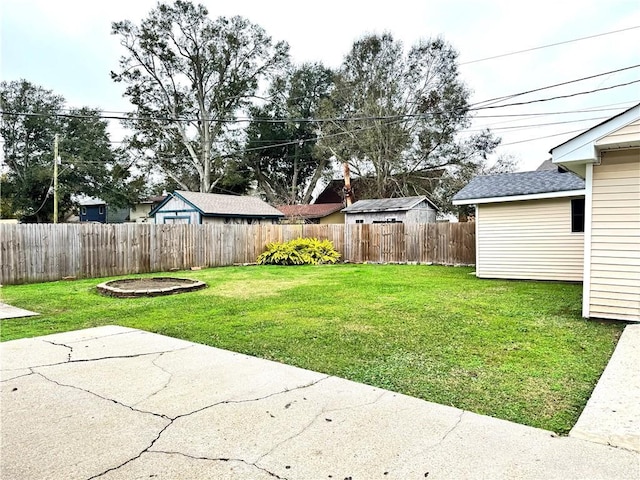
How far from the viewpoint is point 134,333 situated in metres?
4.79

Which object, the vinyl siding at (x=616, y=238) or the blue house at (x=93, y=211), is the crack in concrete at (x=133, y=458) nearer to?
the vinyl siding at (x=616, y=238)

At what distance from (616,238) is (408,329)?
2998 millimetres

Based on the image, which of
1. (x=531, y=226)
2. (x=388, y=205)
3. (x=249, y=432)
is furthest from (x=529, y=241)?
(x=388, y=205)

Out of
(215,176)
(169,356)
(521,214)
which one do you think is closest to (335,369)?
(169,356)

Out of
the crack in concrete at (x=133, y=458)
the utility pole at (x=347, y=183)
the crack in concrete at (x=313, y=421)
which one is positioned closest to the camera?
the crack in concrete at (x=133, y=458)

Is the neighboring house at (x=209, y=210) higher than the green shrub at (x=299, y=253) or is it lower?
higher

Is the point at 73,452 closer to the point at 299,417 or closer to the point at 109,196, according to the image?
the point at 299,417

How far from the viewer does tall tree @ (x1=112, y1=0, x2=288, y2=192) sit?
2775 centimetres

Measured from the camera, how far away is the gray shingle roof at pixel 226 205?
1916 cm

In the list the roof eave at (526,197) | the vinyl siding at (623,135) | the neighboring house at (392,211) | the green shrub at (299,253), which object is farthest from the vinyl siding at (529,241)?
the neighboring house at (392,211)

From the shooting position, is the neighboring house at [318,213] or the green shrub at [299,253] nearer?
the green shrub at [299,253]

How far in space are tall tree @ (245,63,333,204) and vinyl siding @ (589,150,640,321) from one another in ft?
89.7

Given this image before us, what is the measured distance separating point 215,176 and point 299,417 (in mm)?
30266

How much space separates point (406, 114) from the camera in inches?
933
